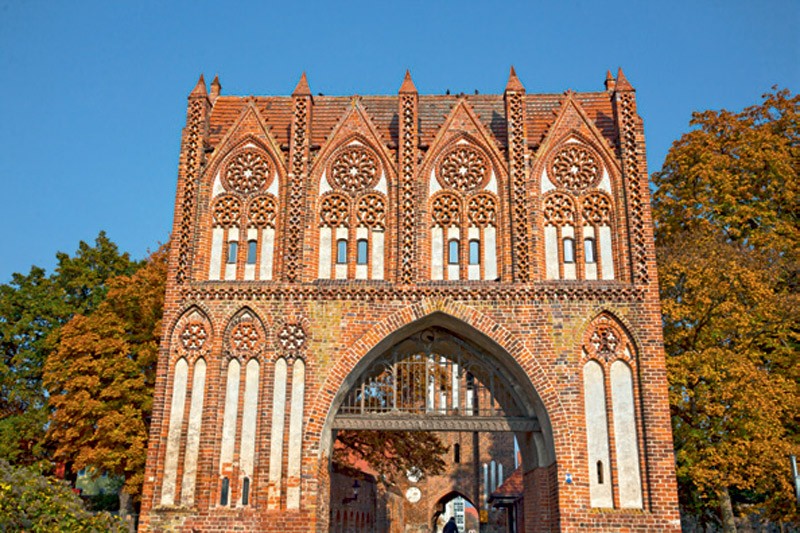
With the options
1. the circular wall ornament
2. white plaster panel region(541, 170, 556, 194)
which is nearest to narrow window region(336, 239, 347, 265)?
white plaster panel region(541, 170, 556, 194)

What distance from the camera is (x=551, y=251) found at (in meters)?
16.3

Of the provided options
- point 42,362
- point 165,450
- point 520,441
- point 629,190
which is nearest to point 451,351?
point 520,441

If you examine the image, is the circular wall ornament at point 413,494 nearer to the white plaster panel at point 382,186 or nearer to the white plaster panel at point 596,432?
the white plaster panel at point 596,432

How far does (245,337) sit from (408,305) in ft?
11.2

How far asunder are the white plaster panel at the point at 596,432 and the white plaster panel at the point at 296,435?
5593 mm

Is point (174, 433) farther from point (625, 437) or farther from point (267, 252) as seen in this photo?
point (625, 437)

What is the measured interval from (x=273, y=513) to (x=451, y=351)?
16.2ft

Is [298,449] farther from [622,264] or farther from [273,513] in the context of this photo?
[622,264]

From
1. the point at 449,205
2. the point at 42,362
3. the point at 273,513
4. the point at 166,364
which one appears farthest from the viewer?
the point at 42,362

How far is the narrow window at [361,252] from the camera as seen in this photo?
16484 mm

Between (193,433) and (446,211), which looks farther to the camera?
(446,211)

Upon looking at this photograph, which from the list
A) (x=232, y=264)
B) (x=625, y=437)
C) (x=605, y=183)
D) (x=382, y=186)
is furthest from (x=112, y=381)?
(x=605, y=183)

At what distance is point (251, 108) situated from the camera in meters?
17.6

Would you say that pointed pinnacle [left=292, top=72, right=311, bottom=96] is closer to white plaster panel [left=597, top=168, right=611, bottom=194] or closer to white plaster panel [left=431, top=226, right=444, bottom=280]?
white plaster panel [left=431, top=226, right=444, bottom=280]
